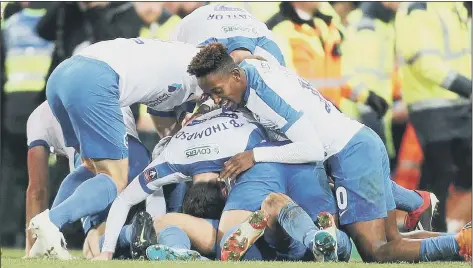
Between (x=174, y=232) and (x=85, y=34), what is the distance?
3906 mm

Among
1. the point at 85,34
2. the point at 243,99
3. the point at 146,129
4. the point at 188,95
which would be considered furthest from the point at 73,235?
the point at 243,99

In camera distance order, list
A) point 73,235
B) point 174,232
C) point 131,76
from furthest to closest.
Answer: point 73,235
point 131,76
point 174,232

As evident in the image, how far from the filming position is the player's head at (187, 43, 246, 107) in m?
7.45

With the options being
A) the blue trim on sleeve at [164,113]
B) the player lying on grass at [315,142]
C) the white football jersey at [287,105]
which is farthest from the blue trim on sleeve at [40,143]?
the white football jersey at [287,105]

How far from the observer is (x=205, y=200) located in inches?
301

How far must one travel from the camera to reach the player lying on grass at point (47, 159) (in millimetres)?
8352

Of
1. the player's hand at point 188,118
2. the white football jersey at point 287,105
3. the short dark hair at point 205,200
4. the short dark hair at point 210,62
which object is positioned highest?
the short dark hair at point 210,62

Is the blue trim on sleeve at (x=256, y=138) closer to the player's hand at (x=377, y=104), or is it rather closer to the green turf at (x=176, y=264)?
the green turf at (x=176, y=264)

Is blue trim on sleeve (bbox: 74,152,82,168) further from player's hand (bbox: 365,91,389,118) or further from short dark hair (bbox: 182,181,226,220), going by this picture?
player's hand (bbox: 365,91,389,118)

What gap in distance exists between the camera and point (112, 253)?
748cm

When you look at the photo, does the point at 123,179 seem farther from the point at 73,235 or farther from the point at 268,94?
the point at 73,235

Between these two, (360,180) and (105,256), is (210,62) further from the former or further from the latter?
(105,256)

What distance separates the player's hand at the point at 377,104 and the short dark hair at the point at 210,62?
3.30 meters

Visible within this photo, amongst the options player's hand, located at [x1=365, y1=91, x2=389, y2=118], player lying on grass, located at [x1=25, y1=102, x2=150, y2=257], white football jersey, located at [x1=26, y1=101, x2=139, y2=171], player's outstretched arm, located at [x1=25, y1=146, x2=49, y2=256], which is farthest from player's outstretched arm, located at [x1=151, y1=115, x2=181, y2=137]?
player's hand, located at [x1=365, y1=91, x2=389, y2=118]
